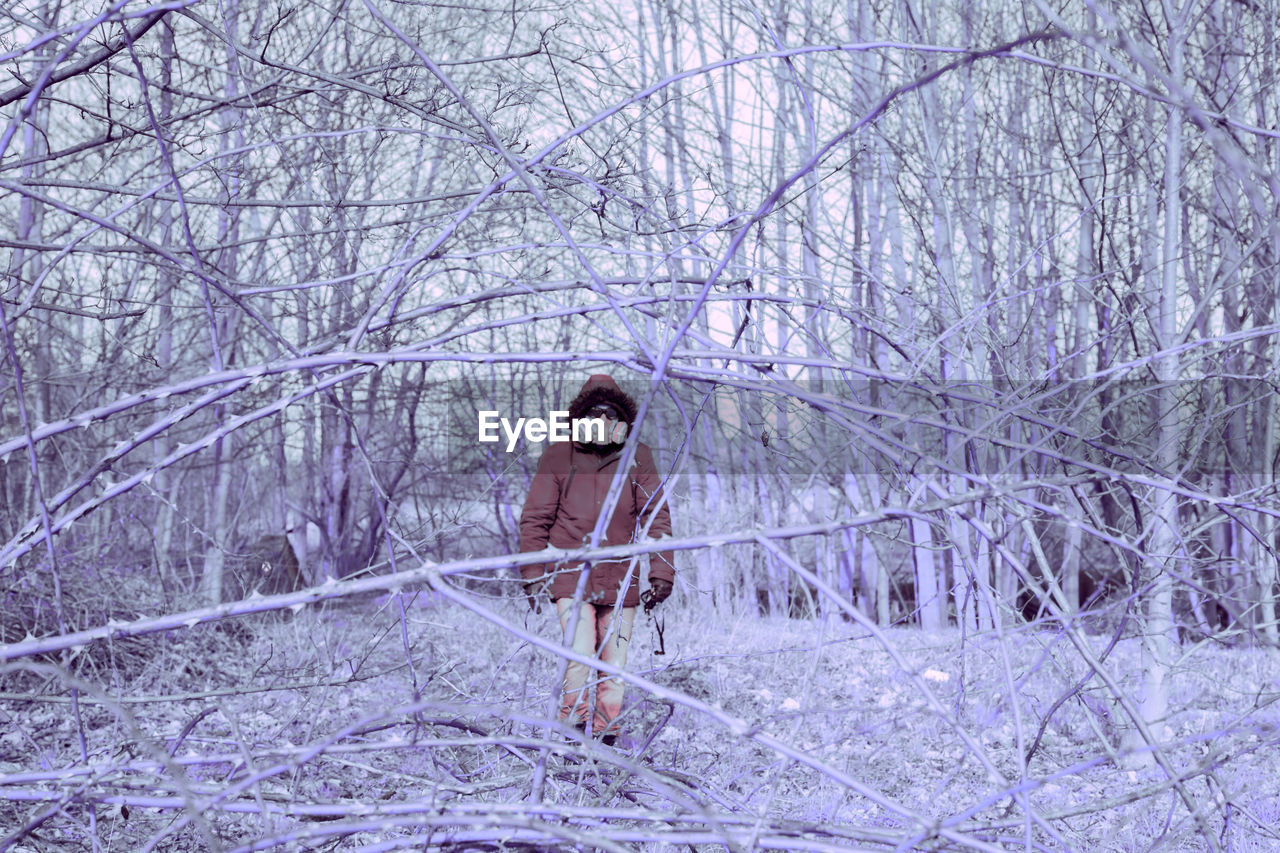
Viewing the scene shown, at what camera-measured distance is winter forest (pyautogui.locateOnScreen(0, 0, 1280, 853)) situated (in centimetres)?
183

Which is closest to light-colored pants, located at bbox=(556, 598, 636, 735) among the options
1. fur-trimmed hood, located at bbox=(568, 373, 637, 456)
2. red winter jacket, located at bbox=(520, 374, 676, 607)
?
red winter jacket, located at bbox=(520, 374, 676, 607)

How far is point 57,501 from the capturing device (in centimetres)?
231

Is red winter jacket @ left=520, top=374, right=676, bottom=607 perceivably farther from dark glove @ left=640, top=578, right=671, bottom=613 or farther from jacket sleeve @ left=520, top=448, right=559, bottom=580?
dark glove @ left=640, top=578, right=671, bottom=613

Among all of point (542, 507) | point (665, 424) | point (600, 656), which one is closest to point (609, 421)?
point (542, 507)

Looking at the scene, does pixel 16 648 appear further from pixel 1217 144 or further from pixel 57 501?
pixel 1217 144

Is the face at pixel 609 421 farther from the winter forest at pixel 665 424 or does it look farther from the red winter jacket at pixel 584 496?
the winter forest at pixel 665 424

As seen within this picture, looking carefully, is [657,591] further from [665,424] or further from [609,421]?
[665,424]

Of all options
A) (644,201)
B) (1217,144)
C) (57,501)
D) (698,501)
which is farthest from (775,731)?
(698,501)

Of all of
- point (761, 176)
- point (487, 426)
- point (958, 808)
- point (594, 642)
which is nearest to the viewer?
point (958, 808)

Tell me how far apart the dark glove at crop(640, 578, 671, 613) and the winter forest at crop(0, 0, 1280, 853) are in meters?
0.23

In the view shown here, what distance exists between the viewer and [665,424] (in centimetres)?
843

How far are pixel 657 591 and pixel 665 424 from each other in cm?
415

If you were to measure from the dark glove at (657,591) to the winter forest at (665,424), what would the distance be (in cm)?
23

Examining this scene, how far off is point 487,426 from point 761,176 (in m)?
4.11
